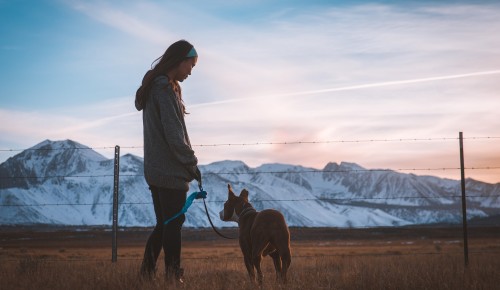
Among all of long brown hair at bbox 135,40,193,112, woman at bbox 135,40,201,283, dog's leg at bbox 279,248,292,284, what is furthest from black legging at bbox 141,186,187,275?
dog's leg at bbox 279,248,292,284

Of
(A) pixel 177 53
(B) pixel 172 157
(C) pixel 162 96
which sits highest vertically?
(A) pixel 177 53

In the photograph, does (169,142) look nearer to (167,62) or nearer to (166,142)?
(166,142)

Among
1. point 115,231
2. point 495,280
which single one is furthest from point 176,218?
point 115,231

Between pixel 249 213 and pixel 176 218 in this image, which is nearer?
pixel 176 218

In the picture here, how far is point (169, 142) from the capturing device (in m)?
5.72

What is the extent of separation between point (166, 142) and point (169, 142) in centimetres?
19

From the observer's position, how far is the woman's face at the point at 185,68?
6.00 metres

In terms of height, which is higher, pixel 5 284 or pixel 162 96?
pixel 162 96

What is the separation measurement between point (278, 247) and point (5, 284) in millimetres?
3361

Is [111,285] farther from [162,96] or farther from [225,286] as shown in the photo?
[162,96]

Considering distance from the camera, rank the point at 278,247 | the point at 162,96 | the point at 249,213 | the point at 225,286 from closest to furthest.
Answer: the point at 162,96
the point at 225,286
the point at 278,247
the point at 249,213

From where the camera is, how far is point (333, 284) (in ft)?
21.6

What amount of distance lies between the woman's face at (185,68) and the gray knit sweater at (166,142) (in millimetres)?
194

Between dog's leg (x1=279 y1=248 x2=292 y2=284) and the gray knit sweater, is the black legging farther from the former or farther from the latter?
dog's leg (x1=279 y1=248 x2=292 y2=284)
